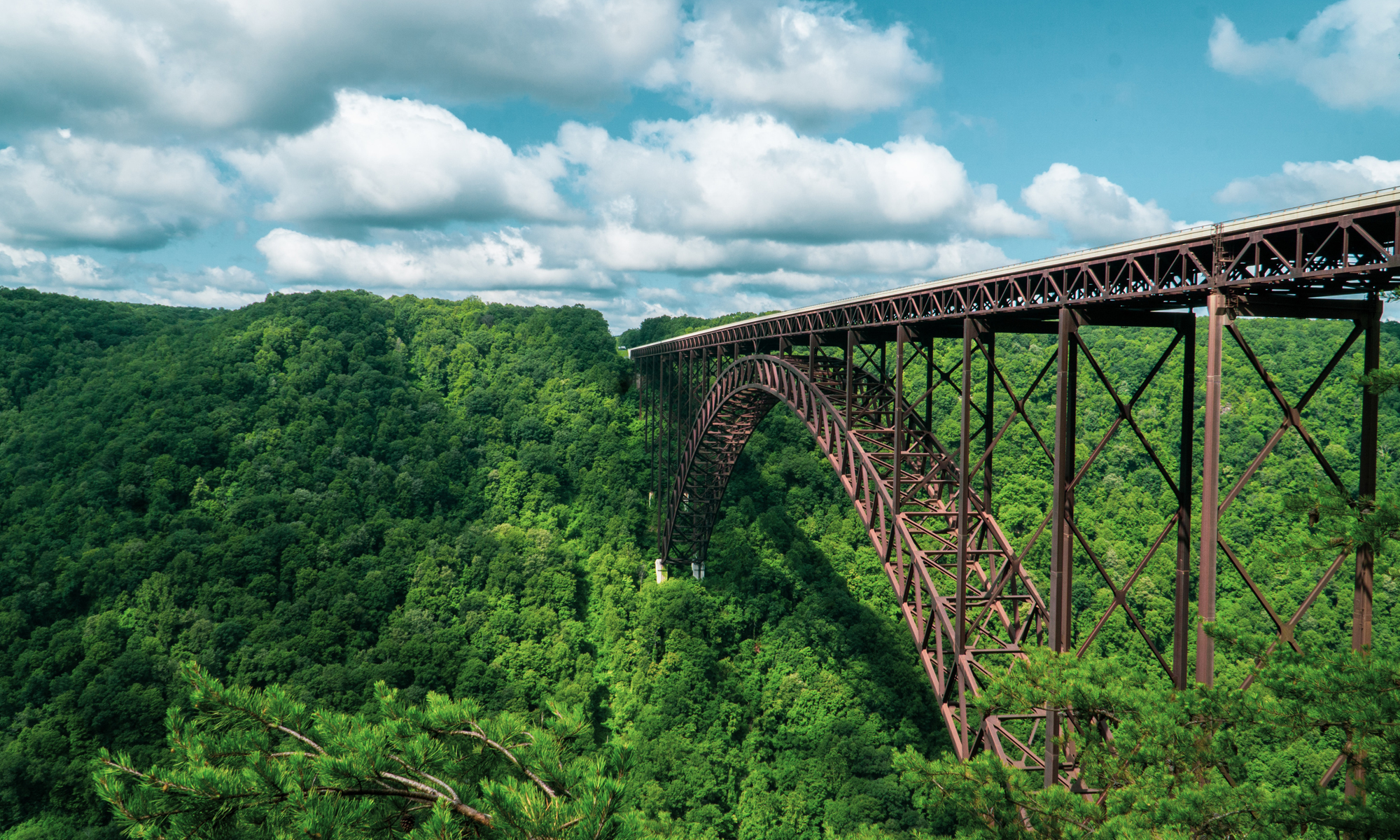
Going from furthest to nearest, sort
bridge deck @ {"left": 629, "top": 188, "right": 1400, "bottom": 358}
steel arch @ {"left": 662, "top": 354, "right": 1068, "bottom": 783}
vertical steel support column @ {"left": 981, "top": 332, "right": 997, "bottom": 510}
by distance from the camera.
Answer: vertical steel support column @ {"left": 981, "top": 332, "right": 997, "bottom": 510} < steel arch @ {"left": 662, "top": 354, "right": 1068, "bottom": 783} < bridge deck @ {"left": 629, "top": 188, "right": 1400, "bottom": 358}

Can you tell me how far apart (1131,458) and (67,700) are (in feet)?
174

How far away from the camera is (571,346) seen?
5716 cm

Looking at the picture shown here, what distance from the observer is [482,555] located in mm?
40719

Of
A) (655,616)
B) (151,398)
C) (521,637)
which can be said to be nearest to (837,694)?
(655,616)

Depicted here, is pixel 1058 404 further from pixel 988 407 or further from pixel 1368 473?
pixel 1368 473

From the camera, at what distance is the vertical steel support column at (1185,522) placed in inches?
365

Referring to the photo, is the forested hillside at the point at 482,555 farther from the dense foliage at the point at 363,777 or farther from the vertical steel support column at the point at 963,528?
the dense foliage at the point at 363,777

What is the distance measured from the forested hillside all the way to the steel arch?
10.1 metres

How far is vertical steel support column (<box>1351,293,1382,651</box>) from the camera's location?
7.75 meters

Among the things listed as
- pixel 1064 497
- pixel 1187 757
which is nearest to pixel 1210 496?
pixel 1064 497

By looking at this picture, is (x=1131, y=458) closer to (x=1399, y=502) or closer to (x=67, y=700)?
(x=1399, y=502)

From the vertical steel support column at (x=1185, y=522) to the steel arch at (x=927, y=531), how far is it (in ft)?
8.98

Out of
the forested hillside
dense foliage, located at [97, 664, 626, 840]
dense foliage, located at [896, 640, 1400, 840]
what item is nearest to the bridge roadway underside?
dense foliage, located at [896, 640, 1400, 840]

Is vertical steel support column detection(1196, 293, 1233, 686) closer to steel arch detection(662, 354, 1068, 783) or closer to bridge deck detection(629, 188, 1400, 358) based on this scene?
bridge deck detection(629, 188, 1400, 358)
